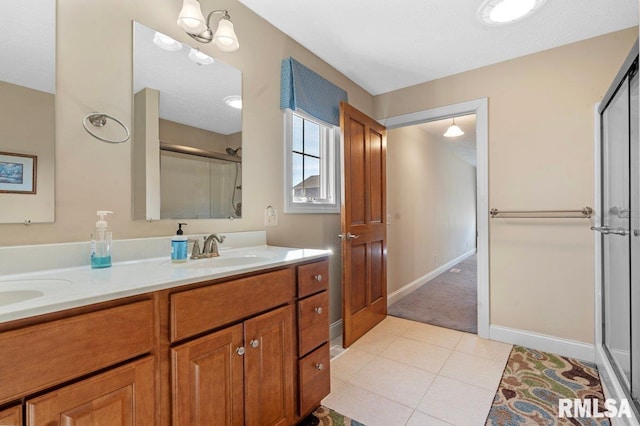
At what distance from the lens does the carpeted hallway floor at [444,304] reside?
116 inches

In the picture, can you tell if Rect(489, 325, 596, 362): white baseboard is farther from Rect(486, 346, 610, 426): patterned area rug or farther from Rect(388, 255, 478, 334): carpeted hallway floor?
Rect(388, 255, 478, 334): carpeted hallway floor

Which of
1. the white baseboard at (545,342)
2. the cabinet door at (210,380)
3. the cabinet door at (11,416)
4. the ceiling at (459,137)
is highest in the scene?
the ceiling at (459,137)

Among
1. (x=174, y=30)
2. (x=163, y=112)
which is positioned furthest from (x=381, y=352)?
(x=174, y=30)

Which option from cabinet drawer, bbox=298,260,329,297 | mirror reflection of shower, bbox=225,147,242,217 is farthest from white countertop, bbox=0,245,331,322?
mirror reflection of shower, bbox=225,147,242,217

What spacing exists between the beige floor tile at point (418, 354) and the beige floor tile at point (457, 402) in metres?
0.20

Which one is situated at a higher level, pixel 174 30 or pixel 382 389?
pixel 174 30

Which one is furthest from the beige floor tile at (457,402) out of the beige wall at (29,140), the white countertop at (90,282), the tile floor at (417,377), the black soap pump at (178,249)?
the beige wall at (29,140)

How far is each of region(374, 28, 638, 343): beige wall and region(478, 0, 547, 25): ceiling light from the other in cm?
69

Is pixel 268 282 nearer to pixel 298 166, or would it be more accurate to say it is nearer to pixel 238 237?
pixel 238 237

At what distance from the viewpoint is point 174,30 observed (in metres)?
1.52

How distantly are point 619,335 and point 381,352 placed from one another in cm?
145

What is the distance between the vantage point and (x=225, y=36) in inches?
61.1

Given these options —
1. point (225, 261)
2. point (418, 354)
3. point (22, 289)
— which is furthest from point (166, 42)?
point (418, 354)

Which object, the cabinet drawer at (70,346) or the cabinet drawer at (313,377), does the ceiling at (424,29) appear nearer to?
the cabinet drawer at (70,346)
